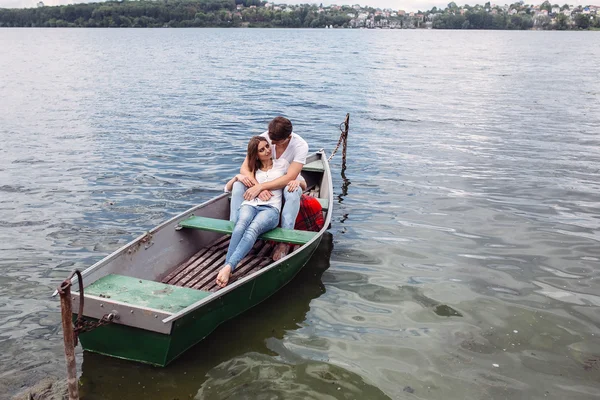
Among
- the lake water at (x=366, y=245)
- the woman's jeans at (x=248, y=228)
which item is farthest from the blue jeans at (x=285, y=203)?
the lake water at (x=366, y=245)

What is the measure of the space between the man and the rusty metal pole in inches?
134

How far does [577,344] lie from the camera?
22.4 feet

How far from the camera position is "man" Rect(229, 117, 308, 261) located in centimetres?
793

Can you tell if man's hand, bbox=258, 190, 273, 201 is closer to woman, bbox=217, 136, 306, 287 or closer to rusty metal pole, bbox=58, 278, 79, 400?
woman, bbox=217, 136, 306, 287


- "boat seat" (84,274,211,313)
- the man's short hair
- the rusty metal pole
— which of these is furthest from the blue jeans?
the rusty metal pole

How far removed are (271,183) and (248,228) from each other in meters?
0.84

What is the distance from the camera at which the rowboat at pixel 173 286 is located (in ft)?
18.6

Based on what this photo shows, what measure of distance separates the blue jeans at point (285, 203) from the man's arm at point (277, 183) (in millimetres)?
178

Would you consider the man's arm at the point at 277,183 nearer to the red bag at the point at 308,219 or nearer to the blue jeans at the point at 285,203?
the blue jeans at the point at 285,203

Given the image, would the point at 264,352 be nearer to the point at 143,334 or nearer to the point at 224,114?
the point at 143,334

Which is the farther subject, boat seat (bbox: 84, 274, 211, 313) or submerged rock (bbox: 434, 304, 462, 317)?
submerged rock (bbox: 434, 304, 462, 317)

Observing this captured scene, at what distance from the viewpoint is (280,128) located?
779 centimetres

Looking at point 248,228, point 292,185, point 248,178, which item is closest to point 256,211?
point 248,228

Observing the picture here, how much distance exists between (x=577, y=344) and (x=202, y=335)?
4.53 m
